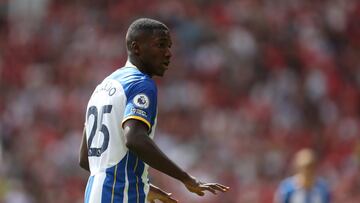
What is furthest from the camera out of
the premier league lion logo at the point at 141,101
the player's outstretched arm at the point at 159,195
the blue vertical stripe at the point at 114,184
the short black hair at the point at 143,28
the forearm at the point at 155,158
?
the player's outstretched arm at the point at 159,195

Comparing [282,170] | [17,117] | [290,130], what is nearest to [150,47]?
[282,170]

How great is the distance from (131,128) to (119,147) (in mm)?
221

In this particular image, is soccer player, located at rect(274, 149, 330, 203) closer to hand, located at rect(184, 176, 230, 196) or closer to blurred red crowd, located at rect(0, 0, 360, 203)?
blurred red crowd, located at rect(0, 0, 360, 203)

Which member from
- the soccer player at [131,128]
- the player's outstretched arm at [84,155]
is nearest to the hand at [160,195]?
the soccer player at [131,128]

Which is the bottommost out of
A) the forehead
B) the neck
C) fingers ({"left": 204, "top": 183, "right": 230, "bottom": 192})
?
fingers ({"left": 204, "top": 183, "right": 230, "bottom": 192})

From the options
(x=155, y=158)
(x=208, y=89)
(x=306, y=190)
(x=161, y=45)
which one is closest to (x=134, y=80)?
(x=161, y=45)

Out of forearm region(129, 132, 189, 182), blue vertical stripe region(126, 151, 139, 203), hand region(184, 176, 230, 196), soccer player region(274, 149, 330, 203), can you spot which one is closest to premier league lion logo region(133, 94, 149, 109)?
forearm region(129, 132, 189, 182)

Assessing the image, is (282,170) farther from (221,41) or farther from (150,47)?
(150,47)

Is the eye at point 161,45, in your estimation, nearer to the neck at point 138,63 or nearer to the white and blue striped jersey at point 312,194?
the neck at point 138,63

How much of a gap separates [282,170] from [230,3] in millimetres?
5112

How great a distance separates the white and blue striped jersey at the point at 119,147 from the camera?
19.4 ft

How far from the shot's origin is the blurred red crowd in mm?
15633

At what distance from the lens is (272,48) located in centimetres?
1819

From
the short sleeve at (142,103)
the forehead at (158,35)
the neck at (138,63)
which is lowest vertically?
the short sleeve at (142,103)
